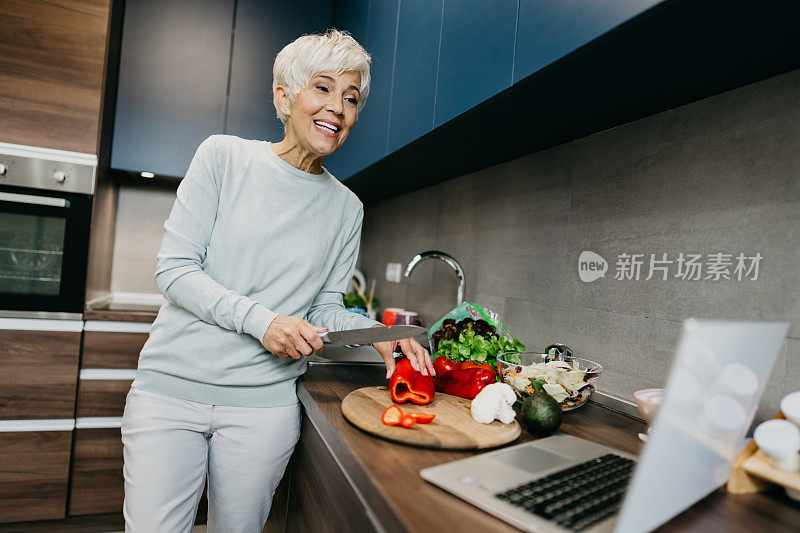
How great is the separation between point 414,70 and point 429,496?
120cm

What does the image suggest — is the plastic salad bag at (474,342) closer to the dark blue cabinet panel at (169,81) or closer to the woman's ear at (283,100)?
the woman's ear at (283,100)

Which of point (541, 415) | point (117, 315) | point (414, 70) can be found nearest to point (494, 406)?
point (541, 415)

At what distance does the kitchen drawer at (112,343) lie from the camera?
1.88 metres

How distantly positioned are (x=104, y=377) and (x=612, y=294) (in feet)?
6.14

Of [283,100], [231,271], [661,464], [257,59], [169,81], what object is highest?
[257,59]

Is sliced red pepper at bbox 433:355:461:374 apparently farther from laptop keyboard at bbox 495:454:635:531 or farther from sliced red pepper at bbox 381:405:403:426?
laptop keyboard at bbox 495:454:635:531

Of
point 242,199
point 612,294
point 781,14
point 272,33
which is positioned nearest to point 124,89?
point 272,33

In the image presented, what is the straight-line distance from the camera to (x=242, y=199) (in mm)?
1113

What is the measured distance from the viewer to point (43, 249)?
189 centimetres

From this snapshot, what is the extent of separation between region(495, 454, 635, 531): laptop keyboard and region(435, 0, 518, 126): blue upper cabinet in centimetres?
69

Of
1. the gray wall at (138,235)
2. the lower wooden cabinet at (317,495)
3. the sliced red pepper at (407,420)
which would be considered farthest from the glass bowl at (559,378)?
the gray wall at (138,235)

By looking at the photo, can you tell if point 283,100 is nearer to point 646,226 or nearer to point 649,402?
point 646,226

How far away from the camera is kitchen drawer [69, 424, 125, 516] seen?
6.11 ft

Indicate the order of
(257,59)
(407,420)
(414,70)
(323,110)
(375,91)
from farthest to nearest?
1. (257,59)
2. (375,91)
3. (414,70)
4. (323,110)
5. (407,420)
